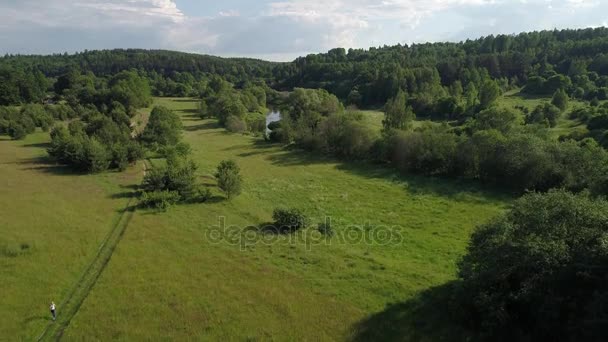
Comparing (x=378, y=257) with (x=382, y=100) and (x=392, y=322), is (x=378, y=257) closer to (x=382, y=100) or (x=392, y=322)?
(x=392, y=322)

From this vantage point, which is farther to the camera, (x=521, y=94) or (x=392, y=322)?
Result: (x=521, y=94)

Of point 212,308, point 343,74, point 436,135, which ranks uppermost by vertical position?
point 343,74

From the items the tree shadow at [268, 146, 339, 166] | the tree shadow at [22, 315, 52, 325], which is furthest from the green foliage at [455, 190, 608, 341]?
the tree shadow at [268, 146, 339, 166]

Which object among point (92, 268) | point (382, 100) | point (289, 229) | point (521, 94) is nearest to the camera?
point (92, 268)

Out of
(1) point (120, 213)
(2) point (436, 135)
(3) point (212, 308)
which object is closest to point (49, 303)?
(3) point (212, 308)

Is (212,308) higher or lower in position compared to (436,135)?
lower

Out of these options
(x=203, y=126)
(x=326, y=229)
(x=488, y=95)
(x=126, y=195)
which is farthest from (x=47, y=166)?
(x=488, y=95)

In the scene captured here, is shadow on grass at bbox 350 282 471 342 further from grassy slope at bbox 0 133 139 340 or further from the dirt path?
grassy slope at bbox 0 133 139 340

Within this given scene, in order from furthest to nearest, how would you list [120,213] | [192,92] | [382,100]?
[192,92], [382,100], [120,213]
